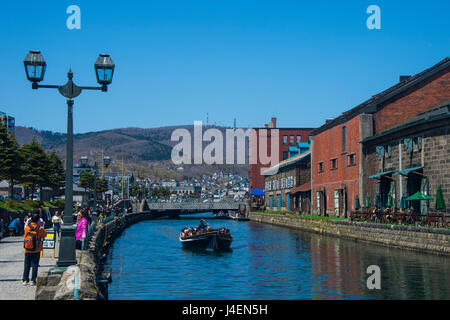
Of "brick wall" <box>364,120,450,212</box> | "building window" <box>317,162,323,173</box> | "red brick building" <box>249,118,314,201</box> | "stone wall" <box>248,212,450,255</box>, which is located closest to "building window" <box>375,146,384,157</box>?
"brick wall" <box>364,120,450,212</box>

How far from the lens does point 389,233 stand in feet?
128

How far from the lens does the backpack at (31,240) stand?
16484 mm

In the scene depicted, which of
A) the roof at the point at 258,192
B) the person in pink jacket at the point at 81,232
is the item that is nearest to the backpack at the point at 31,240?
the person in pink jacket at the point at 81,232

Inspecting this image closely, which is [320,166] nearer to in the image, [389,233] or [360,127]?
[360,127]

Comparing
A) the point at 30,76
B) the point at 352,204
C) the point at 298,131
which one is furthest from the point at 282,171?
the point at 30,76

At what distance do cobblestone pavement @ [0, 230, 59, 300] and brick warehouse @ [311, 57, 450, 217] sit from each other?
35617 mm

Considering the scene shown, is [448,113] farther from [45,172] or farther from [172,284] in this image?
[45,172]

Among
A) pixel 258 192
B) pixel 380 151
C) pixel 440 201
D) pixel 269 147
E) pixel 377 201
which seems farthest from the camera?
pixel 258 192

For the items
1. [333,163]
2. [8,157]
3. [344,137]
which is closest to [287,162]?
[333,163]

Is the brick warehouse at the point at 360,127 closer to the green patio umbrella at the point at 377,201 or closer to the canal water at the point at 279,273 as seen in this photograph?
the green patio umbrella at the point at 377,201

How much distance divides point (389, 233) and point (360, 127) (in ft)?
58.2

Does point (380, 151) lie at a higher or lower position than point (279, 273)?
higher

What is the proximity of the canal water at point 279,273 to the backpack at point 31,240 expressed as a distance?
5.58m

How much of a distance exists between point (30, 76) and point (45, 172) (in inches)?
2049
